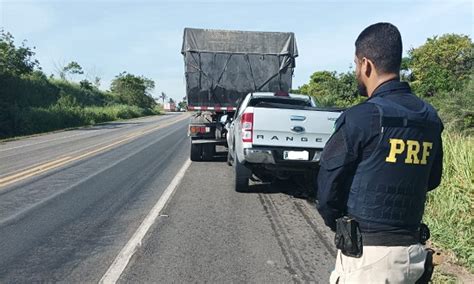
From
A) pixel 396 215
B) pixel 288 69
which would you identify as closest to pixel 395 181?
pixel 396 215

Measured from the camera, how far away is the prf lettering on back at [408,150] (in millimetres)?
2158

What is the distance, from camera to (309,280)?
4.50m

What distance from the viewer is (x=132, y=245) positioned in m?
5.56

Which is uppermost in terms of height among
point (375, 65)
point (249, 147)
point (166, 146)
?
point (375, 65)

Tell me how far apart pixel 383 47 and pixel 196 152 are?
37.3ft

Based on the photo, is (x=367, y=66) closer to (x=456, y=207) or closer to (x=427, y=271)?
(x=427, y=271)

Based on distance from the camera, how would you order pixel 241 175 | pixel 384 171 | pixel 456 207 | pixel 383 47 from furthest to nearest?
pixel 241 175, pixel 456 207, pixel 383 47, pixel 384 171

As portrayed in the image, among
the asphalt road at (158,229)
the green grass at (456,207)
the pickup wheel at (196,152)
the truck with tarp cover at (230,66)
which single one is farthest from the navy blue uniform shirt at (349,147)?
the truck with tarp cover at (230,66)

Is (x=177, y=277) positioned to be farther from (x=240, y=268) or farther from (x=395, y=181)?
(x=395, y=181)

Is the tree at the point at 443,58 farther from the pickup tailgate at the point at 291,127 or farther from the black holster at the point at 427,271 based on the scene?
the black holster at the point at 427,271

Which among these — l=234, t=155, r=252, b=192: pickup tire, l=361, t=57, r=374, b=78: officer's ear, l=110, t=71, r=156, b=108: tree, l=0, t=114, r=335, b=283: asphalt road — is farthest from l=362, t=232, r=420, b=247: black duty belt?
l=110, t=71, r=156, b=108: tree

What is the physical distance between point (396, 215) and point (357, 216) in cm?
18

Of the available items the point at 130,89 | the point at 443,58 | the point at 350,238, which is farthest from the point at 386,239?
the point at 130,89

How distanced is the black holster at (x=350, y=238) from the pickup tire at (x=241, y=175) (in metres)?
6.17
